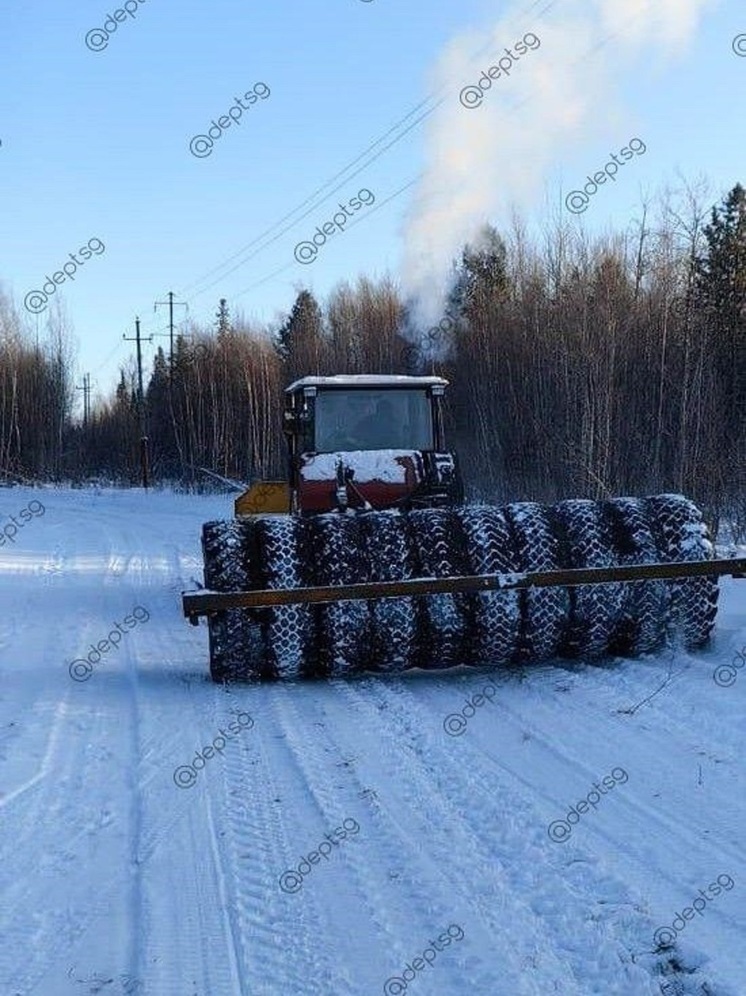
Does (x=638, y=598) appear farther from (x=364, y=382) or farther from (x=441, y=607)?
(x=364, y=382)

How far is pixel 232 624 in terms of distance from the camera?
20.4 feet

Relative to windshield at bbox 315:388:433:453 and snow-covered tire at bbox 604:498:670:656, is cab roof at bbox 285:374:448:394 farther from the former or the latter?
snow-covered tire at bbox 604:498:670:656

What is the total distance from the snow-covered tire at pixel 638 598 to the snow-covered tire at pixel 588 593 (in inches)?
2.1

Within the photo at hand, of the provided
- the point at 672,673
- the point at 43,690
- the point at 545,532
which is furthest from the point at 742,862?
the point at 43,690

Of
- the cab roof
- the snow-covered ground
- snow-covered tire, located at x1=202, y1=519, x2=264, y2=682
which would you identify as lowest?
the snow-covered ground

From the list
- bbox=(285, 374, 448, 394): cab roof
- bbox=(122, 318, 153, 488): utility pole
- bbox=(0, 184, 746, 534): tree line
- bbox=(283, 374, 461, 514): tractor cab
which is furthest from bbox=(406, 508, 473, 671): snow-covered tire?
bbox=(122, 318, 153, 488): utility pole

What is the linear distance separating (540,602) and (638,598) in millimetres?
686

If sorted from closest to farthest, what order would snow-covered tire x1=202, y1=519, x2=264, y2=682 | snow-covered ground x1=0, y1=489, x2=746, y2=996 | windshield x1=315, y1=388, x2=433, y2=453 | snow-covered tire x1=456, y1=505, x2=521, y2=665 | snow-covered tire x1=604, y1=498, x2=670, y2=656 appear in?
snow-covered ground x1=0, y1=489, x2=746, y2=996 < snow-covered tire x1=202, y1=519, x2=264, y2=682 < snow-covered tire x1=456, y1=505, x2=521, y2=665 < snow-covered tire x1=604, y1=498, x2=670, y2=656 < windshield x1=315, y1=388, x2=433, y2=453

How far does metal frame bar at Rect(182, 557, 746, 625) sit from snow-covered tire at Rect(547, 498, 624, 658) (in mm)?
154

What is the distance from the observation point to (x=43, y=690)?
6.41m

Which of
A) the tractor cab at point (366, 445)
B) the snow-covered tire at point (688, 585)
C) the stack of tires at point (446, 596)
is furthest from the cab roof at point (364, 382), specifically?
the snow-covered tire at point (688, 585)

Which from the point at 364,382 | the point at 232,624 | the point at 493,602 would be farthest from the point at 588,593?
the point at 364,382

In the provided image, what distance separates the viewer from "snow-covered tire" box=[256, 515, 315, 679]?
6254 millimetres

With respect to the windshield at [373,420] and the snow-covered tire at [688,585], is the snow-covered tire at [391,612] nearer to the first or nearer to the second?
the snow-covered tire at [688,585]
